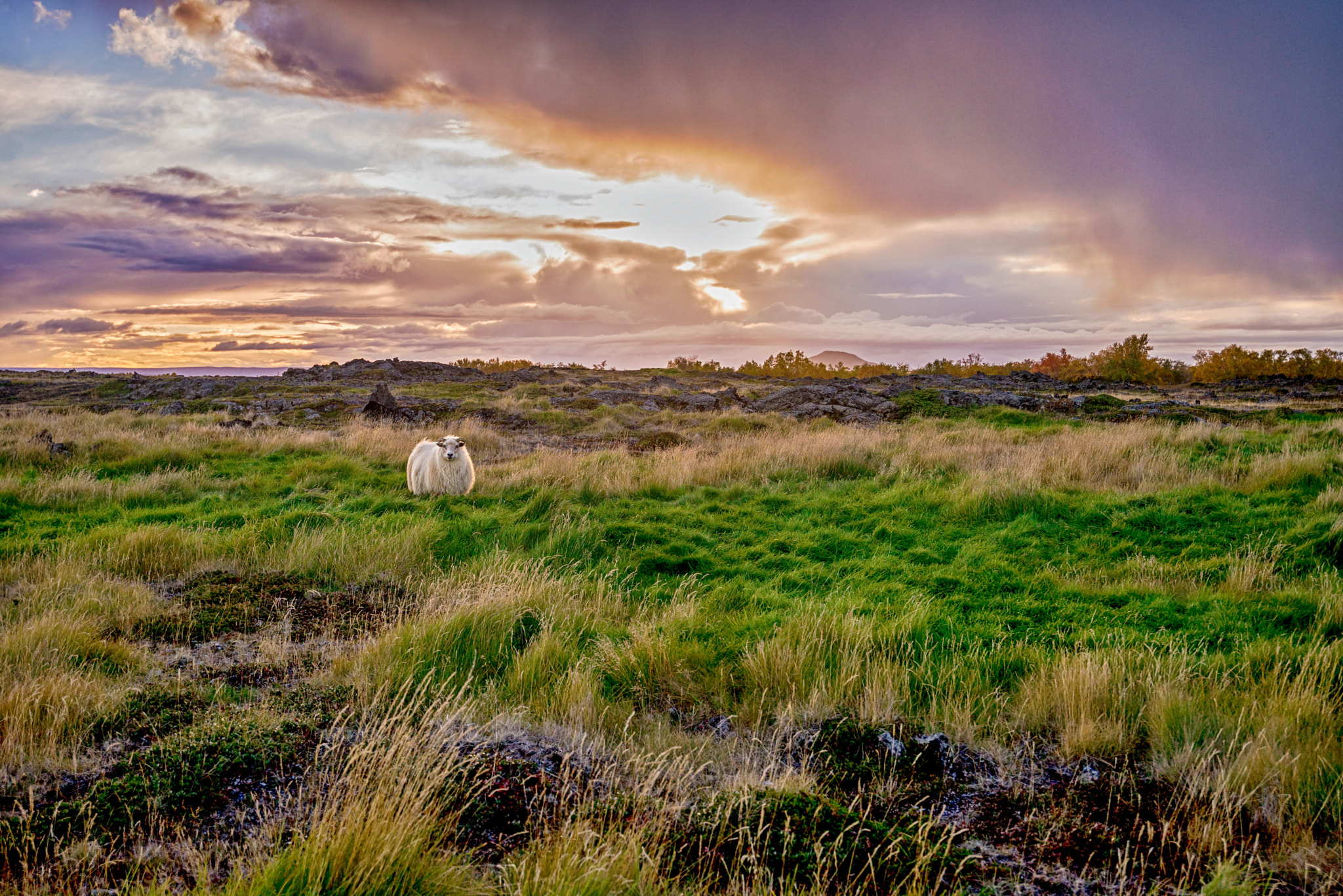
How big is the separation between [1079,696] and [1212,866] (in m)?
1.45

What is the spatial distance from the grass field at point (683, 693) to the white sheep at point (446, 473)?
1581 millimetres

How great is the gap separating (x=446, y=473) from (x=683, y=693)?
8.76m

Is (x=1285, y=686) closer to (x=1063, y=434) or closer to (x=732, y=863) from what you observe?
(x=732, y=863)

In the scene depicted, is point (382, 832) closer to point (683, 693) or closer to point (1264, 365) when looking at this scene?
point (683, 693)

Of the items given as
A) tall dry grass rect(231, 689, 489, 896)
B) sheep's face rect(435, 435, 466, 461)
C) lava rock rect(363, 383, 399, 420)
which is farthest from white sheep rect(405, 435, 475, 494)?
lava rock rect(363, 383, 399, 420)

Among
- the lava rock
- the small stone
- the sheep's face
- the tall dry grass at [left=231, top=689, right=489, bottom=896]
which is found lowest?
the small stone

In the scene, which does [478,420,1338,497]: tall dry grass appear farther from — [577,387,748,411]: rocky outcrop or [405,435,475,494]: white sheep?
[577,387,748,411]: rocky outcrop

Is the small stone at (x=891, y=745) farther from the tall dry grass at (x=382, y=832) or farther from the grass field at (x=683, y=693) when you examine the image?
the tall dry grass at (x=382, y=832)

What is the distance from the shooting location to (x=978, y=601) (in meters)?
7.31

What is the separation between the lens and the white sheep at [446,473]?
12.6 m

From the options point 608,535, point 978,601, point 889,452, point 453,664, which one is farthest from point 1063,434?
point 453,664

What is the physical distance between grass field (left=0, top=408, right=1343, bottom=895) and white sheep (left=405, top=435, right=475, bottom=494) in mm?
1581

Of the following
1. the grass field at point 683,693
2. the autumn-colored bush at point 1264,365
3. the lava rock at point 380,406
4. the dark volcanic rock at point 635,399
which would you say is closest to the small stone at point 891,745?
the grass field at point 683,693

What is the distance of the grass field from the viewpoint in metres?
3.20
